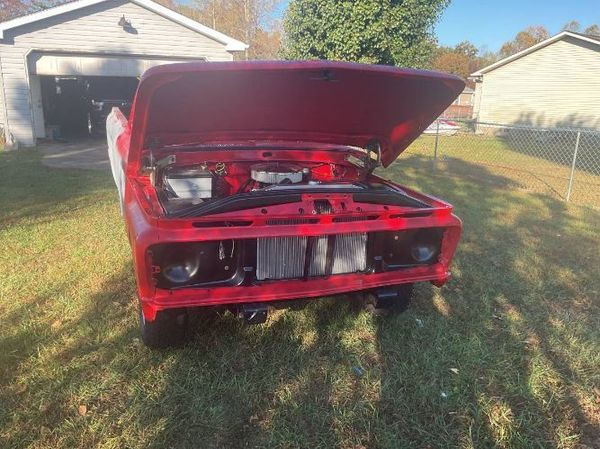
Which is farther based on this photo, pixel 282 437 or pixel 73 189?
pixel 73 189

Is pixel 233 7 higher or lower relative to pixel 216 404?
higher

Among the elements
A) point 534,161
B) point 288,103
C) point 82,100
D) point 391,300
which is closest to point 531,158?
point 534,161

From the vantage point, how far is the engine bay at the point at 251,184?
100 inches

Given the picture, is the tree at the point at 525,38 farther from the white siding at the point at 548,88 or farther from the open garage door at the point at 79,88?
the open garage door at the point at 79,88

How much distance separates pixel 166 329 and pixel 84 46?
11.8 m

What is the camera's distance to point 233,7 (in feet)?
122

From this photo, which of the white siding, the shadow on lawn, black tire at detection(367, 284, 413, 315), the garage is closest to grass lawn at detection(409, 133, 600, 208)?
the white siding

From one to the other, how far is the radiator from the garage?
38.4 feet

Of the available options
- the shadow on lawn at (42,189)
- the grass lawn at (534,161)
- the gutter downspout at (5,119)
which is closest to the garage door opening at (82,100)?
the gutter downspout at (5,119)

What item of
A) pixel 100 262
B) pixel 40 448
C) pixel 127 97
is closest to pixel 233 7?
pixel 127 97

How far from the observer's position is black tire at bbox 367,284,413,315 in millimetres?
3027

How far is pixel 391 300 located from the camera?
3.08 metres

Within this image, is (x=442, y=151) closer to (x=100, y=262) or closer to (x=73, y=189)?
(x=73, y=189)

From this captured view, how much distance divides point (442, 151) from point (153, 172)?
1319 centimetres
